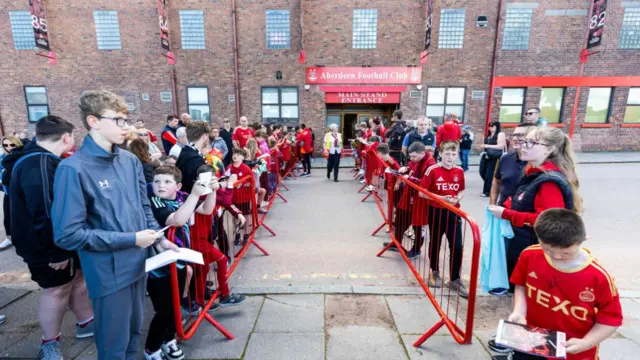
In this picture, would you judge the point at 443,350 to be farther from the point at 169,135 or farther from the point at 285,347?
the point at 169,135

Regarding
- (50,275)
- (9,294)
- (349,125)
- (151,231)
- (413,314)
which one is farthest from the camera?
(349,125)

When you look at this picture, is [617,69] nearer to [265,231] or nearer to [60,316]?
[265,231]

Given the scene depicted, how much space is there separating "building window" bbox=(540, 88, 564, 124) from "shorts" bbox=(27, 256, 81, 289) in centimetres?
1832

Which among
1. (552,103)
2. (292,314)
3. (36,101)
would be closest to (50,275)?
(292,314)

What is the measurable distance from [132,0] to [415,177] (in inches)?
614

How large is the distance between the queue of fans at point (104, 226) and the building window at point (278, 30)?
497 inches

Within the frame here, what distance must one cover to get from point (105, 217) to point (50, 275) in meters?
1.03

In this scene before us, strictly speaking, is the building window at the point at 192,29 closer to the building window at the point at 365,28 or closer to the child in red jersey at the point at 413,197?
the building window at the point at 365,28

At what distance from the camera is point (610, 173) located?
34.8 ft

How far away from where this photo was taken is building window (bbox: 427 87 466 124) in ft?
48.7

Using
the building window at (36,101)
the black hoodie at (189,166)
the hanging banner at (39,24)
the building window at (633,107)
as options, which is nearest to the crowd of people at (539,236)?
the black hoodie at (189,166)


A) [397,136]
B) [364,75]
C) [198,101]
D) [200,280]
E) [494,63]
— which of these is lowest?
[200,280]

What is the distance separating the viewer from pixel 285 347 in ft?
8.84

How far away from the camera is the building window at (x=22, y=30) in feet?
45.3
